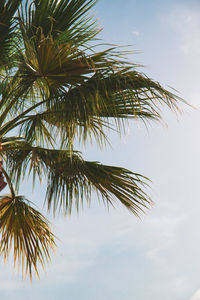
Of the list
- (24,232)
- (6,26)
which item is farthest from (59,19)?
(24,232)

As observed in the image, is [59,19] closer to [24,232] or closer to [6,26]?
[6,26]

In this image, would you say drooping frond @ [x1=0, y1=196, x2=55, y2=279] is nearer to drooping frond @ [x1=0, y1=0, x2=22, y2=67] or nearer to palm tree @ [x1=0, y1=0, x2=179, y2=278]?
palm tree @ [x1=0, y1=0, x2=179, y2=278]

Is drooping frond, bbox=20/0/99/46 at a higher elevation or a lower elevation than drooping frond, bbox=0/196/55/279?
higher

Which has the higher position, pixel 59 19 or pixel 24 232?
pixel 59 19

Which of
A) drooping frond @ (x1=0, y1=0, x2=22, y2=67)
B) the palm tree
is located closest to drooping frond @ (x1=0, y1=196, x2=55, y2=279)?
the palm tree

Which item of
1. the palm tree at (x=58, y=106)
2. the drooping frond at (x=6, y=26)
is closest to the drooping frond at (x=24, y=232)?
the palm tree at (x=58, y=106)

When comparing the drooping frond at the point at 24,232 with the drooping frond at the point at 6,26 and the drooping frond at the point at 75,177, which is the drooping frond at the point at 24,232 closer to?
the drooping frond at the point at 75,177

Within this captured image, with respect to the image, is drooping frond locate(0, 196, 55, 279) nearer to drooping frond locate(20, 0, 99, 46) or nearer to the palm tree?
the palm tree

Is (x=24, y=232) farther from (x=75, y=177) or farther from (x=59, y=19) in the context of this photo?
(x=59, y=19)

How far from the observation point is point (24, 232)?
3.74 meters

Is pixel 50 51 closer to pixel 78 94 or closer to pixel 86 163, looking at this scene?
pixel 78 94

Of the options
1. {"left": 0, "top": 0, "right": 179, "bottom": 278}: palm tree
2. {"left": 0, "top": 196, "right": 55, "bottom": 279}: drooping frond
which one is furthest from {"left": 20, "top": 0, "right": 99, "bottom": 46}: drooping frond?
{"left": 0, "top": 196, "right": 55, "bottom": 279}: drooping frond

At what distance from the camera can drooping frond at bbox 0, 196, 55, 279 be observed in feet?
12.3

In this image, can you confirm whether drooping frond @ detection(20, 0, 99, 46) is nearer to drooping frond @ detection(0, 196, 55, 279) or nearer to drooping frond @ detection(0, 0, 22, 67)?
drooping frond @ detection(0, 0, 22, 67)
